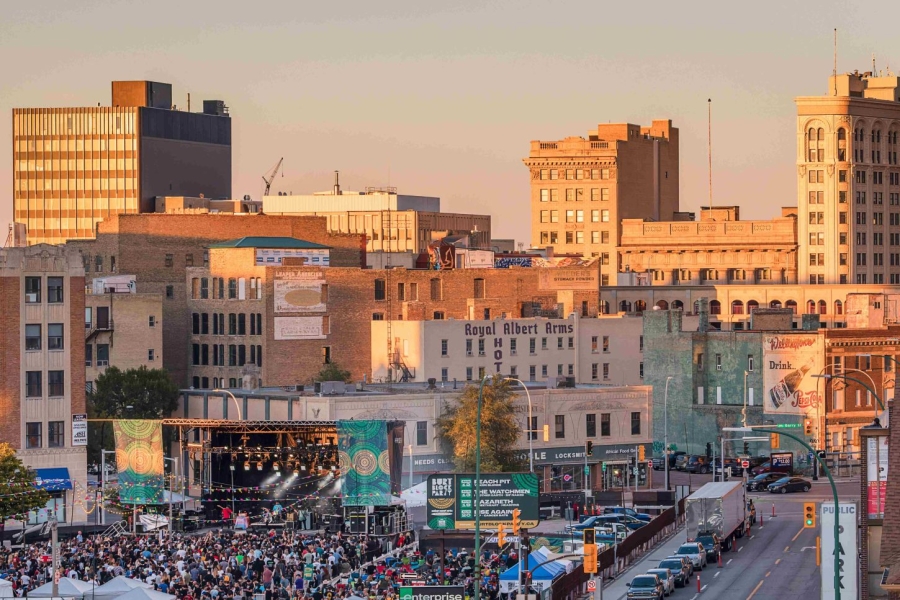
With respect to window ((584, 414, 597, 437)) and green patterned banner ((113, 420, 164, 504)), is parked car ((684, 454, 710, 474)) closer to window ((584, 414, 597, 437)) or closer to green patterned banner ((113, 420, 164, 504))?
window ((584, 414, 597, 437))

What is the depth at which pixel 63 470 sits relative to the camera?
9544 centimetres

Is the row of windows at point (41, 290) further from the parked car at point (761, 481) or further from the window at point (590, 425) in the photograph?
the parked car at point (761, 481)

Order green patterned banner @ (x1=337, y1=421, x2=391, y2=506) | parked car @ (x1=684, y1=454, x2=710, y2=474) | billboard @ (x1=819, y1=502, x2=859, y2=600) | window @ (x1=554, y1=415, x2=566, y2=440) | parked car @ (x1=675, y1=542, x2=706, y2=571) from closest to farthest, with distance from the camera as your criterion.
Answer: billboard @ (x1=819, y1=502, x2=859, y2=600) → parked car @ (x1=675, y1=542, x2=706, y2=571) → green patterned banner @ (x1=337, y1=421, x2=391, y2=506) → window @ (x1=554, y1=415, x2=566, y2=440) → parked car @ (x1=684, y1=454, x2=710, y2=474)

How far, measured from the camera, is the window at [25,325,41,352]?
9656 cm

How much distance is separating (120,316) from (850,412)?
53.6m

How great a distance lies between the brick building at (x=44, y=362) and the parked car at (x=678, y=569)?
3289 cm

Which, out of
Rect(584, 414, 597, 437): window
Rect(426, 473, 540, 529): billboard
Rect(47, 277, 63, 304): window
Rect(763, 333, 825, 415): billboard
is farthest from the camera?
Rect(763, 333, 825, 415): billboard

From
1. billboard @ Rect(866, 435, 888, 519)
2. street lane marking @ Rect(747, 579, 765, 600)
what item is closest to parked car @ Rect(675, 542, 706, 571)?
street lane marking @ Rect(747, 579, 765, 600)

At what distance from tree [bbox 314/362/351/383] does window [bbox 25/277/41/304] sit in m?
43.6

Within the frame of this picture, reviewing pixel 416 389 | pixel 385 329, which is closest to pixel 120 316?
pixel 385 329

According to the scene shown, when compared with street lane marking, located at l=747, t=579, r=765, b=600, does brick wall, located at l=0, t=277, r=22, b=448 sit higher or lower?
higher

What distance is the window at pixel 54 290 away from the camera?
318 ft

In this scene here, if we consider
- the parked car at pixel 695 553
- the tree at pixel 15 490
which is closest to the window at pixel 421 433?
the tree at pixel 15 490

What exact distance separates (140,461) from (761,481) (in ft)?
132
